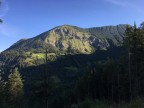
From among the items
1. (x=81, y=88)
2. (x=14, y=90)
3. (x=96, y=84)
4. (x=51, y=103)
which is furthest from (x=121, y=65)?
(x=51, y=103)

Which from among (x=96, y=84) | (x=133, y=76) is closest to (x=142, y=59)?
(x=133, y=76)

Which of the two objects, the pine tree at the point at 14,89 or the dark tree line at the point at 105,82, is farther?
the pine tree at the point at 14,89

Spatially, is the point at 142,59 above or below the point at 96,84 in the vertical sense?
above

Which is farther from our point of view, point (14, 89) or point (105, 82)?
point (14, 89)

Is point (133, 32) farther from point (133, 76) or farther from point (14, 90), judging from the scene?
point (14, 90)

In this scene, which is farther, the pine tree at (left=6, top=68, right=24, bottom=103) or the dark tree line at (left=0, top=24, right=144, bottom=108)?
the pine tree at (left=6, top=68, right=24, bottom=103)

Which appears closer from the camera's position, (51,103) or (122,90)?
(122,90)

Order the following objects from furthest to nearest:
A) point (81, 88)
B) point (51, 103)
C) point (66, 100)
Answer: point (51, 103), point (66, 100), point (81, 88)

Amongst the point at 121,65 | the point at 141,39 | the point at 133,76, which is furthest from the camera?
the point at 121,65

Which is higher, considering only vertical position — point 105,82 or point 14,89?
point 105,82

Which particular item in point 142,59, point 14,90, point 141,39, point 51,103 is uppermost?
point 141,39

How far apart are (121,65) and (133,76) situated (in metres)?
5.37

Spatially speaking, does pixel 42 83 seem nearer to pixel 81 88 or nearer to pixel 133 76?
pixel 133 76

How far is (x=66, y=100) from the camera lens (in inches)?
4210
